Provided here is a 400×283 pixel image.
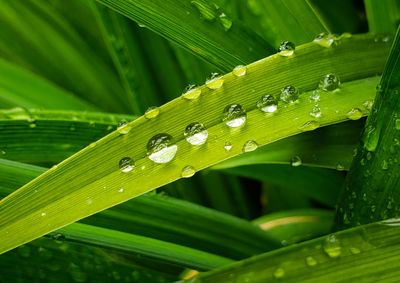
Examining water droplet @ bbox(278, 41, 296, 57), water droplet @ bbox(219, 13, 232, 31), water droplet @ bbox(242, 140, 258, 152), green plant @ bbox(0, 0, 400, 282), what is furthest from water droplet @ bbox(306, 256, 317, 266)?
water droplet @ bbox(219, 13, 232, 31)

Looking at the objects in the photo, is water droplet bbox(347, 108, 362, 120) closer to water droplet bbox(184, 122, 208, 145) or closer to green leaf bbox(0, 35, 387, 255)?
green leaf bbox(0, 35, 387, 255)

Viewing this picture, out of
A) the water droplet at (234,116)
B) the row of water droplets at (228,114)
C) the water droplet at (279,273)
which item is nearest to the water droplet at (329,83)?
the row of water droplets at (228,114)

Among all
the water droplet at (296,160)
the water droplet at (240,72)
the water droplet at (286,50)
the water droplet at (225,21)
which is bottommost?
the water droplet at (296,160)

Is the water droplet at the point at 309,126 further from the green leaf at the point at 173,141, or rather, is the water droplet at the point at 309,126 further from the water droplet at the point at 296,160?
the water droplet at the point at 296,160

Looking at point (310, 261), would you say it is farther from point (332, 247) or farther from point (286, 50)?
point (286, 50)

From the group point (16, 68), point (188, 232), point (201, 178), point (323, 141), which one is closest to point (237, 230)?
point (188, 232)
